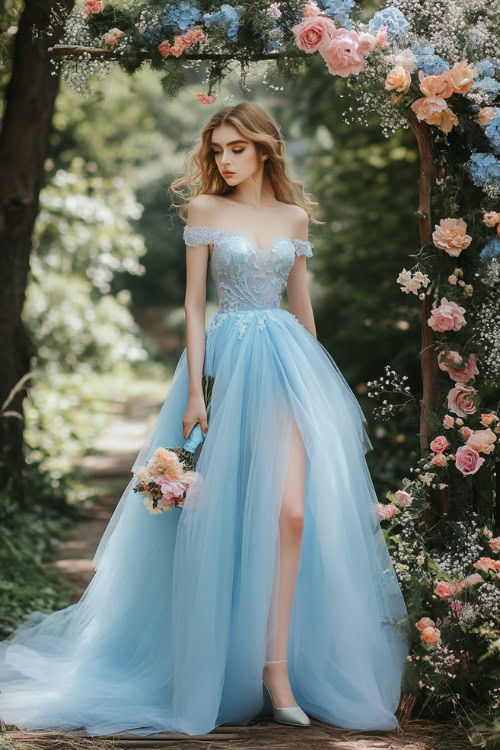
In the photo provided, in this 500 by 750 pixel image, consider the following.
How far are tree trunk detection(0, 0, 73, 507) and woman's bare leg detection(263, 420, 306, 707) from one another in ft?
12.5

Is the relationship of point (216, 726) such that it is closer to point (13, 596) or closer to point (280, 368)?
point (280, 368)

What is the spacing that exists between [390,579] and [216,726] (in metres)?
0.83

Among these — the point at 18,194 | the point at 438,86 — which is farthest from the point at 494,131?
the point at 18,194

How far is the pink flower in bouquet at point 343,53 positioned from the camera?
366cm

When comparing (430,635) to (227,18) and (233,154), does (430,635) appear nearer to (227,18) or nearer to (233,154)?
(233,154)

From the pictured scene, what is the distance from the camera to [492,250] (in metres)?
3.70

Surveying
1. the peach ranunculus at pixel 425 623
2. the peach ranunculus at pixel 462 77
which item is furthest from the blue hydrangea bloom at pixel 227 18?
the peach ranunculus at pixel 425 623

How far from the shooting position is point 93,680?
3.75 metres

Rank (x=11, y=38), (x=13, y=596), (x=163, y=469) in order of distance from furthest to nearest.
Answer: (x=11, y=38)
(x=13, y=596)
(x=163, y=469)

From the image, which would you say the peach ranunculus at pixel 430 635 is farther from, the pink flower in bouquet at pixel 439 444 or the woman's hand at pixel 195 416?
the woman's hand at pixel 195 416

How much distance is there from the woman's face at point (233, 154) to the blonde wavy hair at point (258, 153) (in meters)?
0.03

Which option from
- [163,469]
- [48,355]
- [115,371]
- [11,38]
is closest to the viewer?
[163,469]

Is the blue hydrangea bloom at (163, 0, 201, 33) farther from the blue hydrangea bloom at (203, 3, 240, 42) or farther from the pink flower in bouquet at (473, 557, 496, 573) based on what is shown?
the pink flower in bouquet at (473, 557, 496, 573)

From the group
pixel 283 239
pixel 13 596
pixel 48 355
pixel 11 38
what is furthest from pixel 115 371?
pixel 283 239
